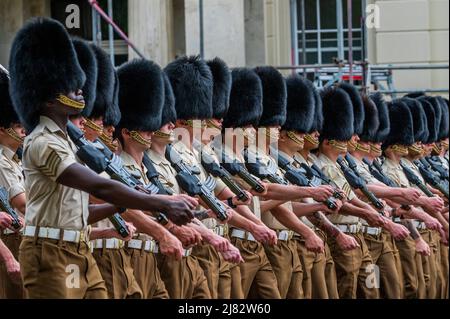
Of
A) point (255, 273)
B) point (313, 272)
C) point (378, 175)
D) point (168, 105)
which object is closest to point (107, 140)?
point (168, 105)

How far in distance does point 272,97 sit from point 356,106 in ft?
7.16

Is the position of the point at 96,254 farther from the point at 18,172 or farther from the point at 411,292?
the point at 411,292

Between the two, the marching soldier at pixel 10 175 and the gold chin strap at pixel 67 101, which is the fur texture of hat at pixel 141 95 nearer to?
the marching soldier at pixel 10 175

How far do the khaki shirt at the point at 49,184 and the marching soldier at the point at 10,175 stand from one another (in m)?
1.44

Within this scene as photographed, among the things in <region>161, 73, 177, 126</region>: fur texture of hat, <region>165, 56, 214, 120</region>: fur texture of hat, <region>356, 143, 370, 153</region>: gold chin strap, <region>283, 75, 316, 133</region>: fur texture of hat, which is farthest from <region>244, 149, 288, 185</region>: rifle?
<region>356, 143, 370, 153</region>: gold chin strap

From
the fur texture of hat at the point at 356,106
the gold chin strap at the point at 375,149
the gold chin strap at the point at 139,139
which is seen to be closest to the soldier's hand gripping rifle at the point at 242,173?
the gold chin strap at the point at 139,139

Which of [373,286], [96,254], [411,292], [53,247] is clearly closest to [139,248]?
[96,254]

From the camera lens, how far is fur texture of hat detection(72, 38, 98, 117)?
8.80 metres

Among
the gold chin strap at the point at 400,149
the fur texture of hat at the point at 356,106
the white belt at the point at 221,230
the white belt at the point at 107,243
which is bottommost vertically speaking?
the white belt at the point at 221,230

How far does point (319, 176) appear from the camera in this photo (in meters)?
12.1

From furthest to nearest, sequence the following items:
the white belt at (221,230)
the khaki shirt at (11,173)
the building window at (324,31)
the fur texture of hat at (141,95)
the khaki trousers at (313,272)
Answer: the building window at (324,31) < the khaki trousers at (313,272) < the white belt at (221,230) < the fur texture of hat at (141,95) < the khaki shirt at (11,173)

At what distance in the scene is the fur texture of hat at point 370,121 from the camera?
558 inches

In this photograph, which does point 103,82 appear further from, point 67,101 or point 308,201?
point 308,201

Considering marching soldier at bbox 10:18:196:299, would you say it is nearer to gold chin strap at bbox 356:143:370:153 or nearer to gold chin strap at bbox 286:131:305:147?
gold chin strap at bbox 286:131:305:147
